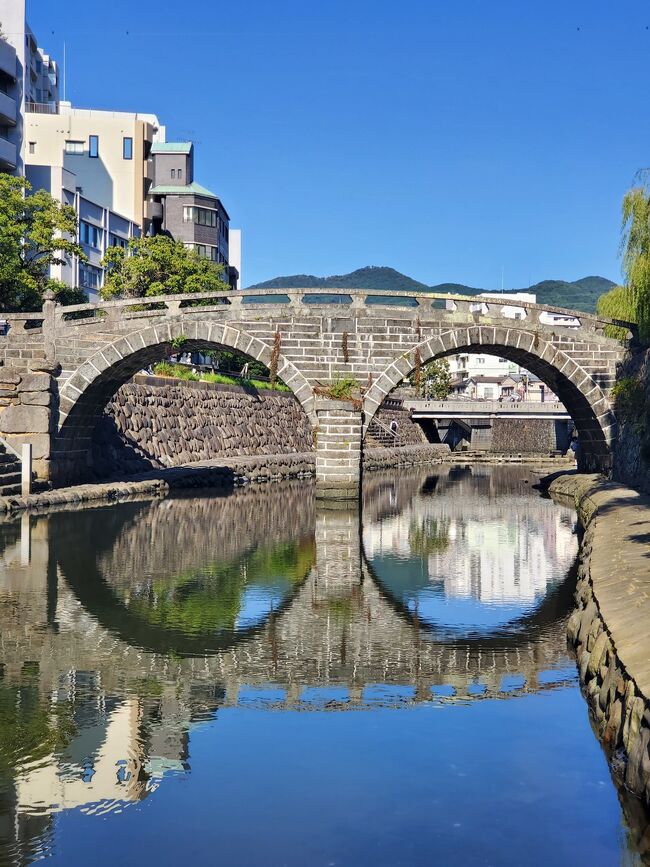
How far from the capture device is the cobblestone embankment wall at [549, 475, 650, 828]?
289 inches

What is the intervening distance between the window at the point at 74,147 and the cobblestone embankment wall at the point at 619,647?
65.4m

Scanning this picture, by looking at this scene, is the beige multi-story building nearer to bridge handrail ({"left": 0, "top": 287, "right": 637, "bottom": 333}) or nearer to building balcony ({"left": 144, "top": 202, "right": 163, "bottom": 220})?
building balcony ({"left": 144, "top": 202, "right": 163, "bottom": 220})

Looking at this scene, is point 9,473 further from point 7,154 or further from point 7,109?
point 7,109

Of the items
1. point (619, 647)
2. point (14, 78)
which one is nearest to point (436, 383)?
point (14, 78)

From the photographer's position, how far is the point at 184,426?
1797 inches

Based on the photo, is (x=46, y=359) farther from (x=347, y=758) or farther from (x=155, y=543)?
(x=347, y=758)

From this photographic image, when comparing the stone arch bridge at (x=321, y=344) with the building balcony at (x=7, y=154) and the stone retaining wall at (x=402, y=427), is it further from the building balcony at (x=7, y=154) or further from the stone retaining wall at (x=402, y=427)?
the stone retaining wall at (x=402, y=427)

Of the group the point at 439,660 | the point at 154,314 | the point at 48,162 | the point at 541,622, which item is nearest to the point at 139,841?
the point at 439,660

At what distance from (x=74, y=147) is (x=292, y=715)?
2784 inches

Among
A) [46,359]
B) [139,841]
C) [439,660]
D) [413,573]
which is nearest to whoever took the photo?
[139,841]

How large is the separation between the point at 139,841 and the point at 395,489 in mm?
36658

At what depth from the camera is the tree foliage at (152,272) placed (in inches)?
2088

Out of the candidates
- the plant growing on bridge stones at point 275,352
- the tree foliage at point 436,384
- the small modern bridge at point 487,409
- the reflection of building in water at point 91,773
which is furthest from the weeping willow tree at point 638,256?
the tree foliage at point 436,384

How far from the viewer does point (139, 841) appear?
276 inches
